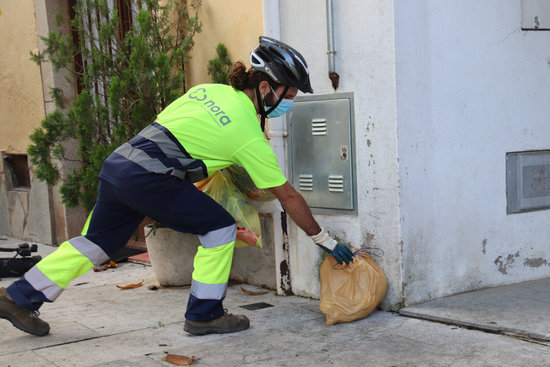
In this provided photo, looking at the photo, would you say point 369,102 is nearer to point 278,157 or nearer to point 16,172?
point 278,157

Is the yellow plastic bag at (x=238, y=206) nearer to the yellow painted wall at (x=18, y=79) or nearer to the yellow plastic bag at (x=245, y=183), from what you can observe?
the yellow plastic bag at (x=245, y=183)

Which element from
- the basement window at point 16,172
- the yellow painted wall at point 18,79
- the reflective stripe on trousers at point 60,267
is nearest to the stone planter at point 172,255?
the reflective stripe on trousers at point 60,267

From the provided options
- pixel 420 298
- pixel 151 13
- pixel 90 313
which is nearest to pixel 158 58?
pixel 151 13

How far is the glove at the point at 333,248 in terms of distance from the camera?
3871mm

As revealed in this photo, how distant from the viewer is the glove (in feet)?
12.7

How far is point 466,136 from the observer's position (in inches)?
170

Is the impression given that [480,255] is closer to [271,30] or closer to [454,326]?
[454,326]

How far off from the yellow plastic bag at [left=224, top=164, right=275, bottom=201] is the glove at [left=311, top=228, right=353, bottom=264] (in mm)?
633

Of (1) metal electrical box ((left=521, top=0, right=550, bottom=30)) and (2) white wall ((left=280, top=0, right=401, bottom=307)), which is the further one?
(1) metal electrical box ((left=521, top=0, right=550, bottom=30))

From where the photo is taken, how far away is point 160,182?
3654 millimetres

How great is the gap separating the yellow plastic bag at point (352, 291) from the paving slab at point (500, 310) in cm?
23

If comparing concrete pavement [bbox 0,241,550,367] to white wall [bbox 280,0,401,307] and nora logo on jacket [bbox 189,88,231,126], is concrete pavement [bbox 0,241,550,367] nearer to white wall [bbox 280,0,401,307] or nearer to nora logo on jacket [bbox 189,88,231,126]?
white wall [bbox 280,0,401,307]

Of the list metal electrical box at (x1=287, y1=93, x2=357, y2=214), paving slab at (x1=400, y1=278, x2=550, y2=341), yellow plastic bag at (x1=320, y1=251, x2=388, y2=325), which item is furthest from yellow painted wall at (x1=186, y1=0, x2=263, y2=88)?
paving slab at (x1=400, y1=278, x2=550, y2=341)

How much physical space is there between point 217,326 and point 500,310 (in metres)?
1.57
